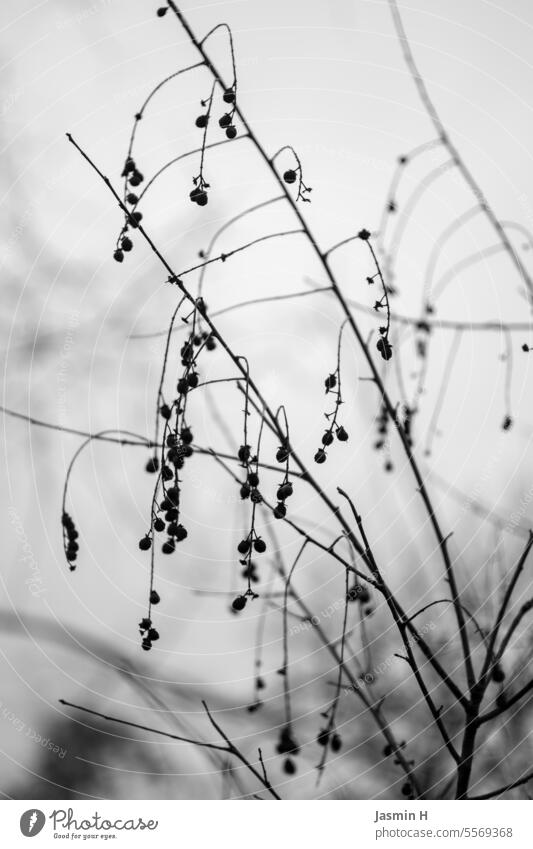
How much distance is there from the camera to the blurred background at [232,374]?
1050 millimetres

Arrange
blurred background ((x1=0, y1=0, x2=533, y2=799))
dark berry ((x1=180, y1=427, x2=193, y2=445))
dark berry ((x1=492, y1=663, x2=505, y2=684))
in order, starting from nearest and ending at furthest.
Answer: dark berry ((x1=180, y1=427, x2=193, y2=445)) < dark berry ((x1=492, y1=663, x2=505, y2=684)) < blurred background ((x1=0, y1=0, x2=533, y2=799))

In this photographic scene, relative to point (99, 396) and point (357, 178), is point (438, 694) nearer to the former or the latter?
point (99, 396)

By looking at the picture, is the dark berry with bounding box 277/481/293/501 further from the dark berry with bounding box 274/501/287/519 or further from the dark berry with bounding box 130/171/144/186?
the dark berry with bounding box 130/171/144/186

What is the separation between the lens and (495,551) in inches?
43.4

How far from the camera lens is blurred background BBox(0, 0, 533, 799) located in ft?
3.44

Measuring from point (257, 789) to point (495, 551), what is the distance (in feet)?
1.77

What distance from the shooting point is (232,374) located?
116 centimetres

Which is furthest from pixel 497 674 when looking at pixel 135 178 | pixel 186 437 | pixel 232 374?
pixel 135 178

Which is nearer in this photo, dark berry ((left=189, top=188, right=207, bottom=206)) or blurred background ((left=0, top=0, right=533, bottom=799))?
dark berry ((left=189, top=188, right=207, bottom=206))

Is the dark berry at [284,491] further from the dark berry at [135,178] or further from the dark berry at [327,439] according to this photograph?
the dark berry at [135,178]
